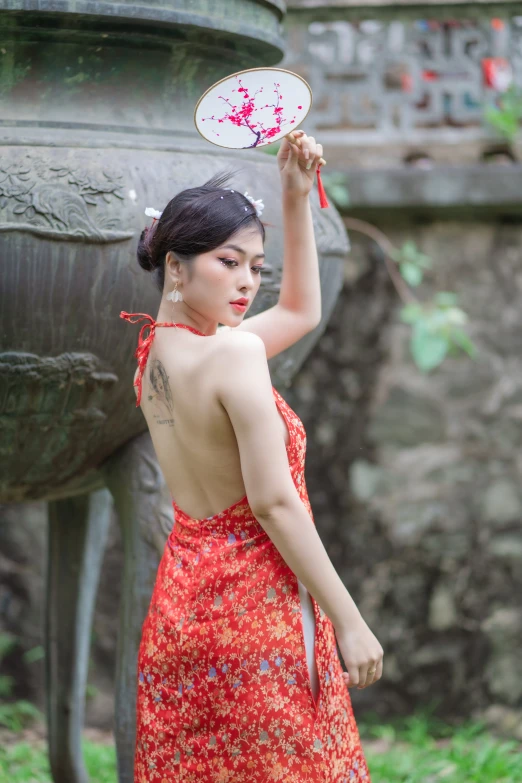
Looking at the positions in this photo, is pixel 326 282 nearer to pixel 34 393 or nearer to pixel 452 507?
pixel 34 393

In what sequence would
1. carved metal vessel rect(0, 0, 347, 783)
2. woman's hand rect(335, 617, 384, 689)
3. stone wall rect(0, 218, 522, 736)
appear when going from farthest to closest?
stone wall rect(0, 218, 522, 736)
carved metal vessel rect(0, 0, 347, 783)
woman's hand rect(335, 617, 384, 689)

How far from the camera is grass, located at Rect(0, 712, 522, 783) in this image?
2951 mm

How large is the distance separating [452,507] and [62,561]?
4.33ft

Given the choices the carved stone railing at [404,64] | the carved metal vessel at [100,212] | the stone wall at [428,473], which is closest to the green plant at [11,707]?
the stone wall at [428,473]

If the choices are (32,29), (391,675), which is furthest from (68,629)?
(32,29)

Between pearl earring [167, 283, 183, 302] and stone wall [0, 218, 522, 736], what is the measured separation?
196cm

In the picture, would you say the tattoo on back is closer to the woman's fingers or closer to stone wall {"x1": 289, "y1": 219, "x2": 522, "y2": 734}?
the woman's fingers

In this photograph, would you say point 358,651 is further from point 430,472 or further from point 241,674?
point 430,472

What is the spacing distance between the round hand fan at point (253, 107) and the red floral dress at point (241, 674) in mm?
292

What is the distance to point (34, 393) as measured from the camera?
196cm

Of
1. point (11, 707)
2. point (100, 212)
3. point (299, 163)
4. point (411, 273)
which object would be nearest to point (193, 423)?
point (299, 163)

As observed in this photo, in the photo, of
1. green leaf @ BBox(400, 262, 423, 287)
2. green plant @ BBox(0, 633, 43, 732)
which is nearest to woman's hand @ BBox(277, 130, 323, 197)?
green leaf @ BBox(400, 262, 423, 287)

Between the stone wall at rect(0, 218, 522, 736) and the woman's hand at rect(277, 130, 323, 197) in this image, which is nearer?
the woman's hand at rect(277, 130, 323, 197)

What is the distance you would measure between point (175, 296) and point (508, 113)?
2.18m
